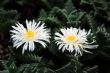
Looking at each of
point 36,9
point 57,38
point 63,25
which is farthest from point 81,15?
point 36,9

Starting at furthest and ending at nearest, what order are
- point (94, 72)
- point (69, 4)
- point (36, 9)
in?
point (36, 9) < point (69, 4) < point (94, 72)

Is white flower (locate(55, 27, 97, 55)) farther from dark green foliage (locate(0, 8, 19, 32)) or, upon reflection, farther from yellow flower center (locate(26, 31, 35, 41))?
dark green foliage (locate(0, 8, 19, 32))

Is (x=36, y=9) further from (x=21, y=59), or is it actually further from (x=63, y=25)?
(x=21, y=59)

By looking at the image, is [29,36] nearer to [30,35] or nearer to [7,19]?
[30,35]

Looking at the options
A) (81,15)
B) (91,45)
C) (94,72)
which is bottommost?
(94,72)

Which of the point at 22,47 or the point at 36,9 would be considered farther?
the point at 36,9

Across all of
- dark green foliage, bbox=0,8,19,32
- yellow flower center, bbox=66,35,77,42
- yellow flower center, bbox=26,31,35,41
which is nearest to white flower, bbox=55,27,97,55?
yellow flower center, bbox=66,35,77,42

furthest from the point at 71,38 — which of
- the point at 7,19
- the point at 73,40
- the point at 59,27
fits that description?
the point at 7,19
